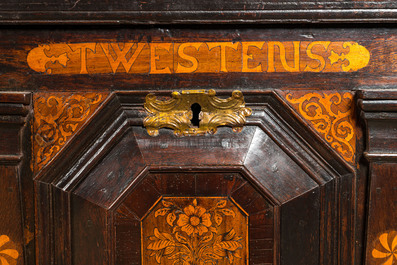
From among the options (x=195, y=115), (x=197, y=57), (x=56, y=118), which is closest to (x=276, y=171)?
(x=195, y=115)

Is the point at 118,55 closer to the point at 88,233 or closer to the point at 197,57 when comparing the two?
the point at 197,57

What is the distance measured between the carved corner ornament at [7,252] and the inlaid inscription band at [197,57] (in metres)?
0.49

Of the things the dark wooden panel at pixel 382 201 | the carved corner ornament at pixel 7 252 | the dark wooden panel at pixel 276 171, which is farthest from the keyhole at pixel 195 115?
the carved corner ornament at pixel 7 252

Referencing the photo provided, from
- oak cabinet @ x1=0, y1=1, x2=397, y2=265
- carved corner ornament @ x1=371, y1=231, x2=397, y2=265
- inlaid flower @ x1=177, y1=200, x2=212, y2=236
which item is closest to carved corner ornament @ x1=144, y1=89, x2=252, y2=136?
oak cabinet @ x1=0, y1=1, x2=397, y2=265

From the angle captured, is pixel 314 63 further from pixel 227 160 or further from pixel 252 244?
pixel 252 244

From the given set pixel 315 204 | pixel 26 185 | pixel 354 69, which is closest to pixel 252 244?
pixel 315 204

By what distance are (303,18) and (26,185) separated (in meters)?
0.89

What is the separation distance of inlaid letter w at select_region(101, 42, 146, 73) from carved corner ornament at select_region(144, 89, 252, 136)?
4.2 inches

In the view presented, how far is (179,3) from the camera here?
1127 mm

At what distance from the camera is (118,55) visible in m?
1.16

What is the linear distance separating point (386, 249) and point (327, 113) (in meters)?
0.41

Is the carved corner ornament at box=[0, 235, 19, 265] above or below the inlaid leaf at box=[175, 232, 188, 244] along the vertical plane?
below

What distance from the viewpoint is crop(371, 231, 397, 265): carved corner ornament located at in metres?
1.15

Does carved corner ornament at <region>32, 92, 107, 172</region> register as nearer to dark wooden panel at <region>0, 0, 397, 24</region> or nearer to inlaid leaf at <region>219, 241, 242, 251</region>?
dark wooden panel at <region>0, 0, 397, 24</region>
